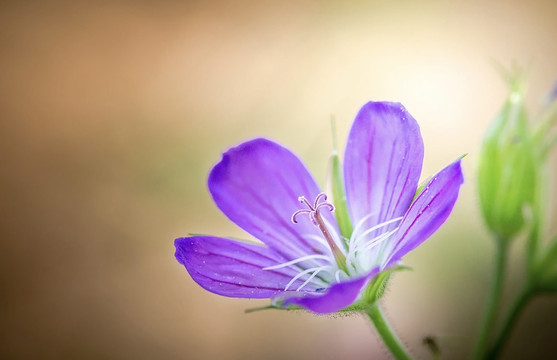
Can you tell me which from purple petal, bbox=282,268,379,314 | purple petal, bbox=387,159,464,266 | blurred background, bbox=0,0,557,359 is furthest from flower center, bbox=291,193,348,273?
blurred background, bbox=0,0,557,359

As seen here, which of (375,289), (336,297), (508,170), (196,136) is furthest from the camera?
(196,136)

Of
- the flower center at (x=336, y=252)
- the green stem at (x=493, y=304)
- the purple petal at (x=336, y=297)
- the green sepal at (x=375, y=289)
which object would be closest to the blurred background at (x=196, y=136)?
the green stem at (x=493, y=304)

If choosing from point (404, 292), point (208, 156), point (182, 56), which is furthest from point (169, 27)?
point (404, 292)

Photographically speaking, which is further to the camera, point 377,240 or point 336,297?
point 377,240

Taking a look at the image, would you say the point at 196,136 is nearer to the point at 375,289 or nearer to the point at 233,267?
the point at 233,267

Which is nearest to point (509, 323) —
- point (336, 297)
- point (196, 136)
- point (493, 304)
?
point (493, 304)

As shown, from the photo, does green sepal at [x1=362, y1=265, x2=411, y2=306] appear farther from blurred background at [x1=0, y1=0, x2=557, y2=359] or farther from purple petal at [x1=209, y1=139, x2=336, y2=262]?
blurred background at [x1=0, y1=0, x2=557, y2=359]
